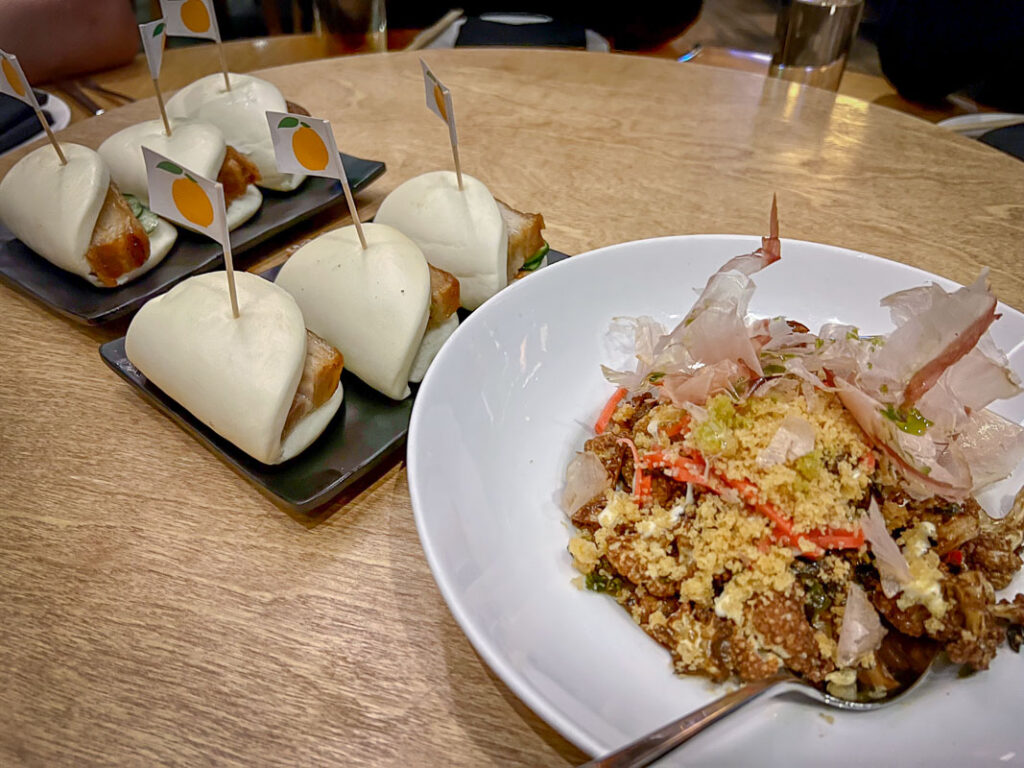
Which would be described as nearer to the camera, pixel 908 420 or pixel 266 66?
pixel 908 420

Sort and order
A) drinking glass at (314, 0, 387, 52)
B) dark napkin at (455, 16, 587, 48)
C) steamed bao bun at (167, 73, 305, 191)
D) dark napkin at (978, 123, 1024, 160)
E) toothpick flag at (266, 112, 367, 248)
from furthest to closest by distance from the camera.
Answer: dark napkin at (455, 16, 587, 48) < drinking glass at (314, 0, 387, 52) < dark napkin at (978, 123, 1024, 160) < steamed bao bun at (167, 73, 305, 191) < toothpick flag at (266, 112, 367, 248)

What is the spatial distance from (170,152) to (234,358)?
2.64ft

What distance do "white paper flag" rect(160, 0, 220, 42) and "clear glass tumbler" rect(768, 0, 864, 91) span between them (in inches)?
73.2

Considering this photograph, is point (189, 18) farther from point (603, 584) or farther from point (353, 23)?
point (603, 584)

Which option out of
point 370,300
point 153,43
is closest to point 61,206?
point 153,43

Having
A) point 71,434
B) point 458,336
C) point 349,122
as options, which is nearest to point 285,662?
→ point 458,336

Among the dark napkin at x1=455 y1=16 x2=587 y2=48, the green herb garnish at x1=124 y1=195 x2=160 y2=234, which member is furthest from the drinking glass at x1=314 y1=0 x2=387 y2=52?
the green herb garnish at x1=124 y1=195 x2=160 y2=234

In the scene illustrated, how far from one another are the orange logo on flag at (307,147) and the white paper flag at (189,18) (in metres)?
0.70

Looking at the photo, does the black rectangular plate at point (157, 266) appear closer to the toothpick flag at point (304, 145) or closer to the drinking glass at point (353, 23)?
the toothpick flag at point (304, 145)

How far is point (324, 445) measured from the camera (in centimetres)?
117

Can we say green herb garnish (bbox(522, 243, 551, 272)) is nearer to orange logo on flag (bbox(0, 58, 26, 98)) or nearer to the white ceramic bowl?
the white ceramic bowl

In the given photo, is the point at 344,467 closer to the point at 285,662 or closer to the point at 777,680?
the point at 285,662

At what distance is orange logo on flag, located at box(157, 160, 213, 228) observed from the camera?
42.6 inches

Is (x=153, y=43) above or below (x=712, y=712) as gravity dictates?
above
